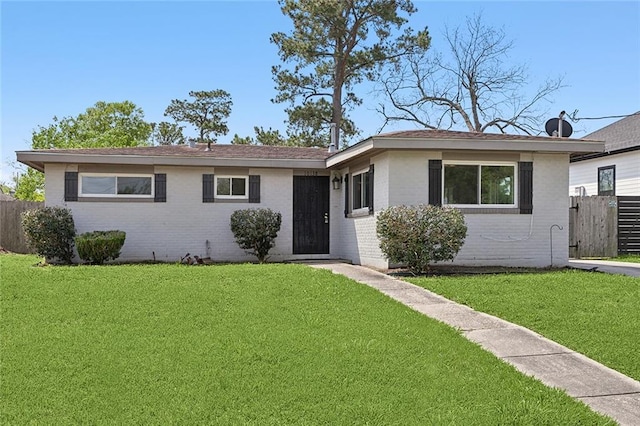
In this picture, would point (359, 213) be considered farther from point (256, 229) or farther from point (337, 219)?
point (256, 229)

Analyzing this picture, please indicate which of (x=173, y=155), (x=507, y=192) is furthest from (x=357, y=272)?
(x=173, y=155)

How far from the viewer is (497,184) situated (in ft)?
39.8

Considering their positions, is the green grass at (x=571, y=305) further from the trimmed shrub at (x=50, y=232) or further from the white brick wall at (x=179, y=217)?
the trimmed shrub at (x=50, y=232)

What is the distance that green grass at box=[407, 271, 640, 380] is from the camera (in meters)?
5.77

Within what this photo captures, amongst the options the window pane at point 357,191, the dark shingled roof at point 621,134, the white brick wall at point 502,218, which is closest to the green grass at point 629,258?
the dark shingled roof at point 621,134

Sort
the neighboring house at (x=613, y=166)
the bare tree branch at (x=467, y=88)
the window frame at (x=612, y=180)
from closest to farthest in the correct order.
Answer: the neighboring house at (x=613, y=166) → the window frame at (x=612, y=180) → the bare tree branch at (x=467, y=88)

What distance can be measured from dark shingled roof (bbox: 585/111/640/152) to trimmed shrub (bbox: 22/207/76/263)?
15749 millimetres

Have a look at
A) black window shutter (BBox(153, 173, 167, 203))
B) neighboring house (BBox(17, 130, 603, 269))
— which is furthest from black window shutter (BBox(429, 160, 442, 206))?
black window shutter (BBox(153, 173, 167, 203))

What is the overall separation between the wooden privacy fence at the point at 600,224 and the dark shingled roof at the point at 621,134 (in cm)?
242

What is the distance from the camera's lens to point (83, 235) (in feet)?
42.5

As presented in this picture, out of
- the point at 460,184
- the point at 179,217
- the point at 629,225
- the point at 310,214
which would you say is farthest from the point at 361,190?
the point at 629,225

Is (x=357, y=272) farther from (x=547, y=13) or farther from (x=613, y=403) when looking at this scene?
(x=547, y=13)

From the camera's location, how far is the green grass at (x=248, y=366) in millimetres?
4035

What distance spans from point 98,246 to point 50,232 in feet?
3.89
